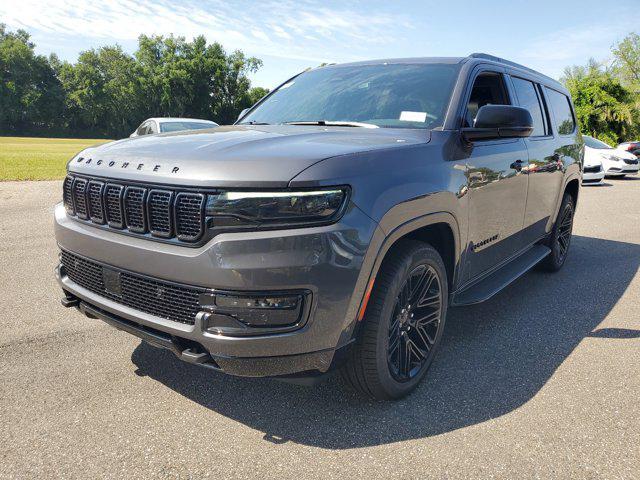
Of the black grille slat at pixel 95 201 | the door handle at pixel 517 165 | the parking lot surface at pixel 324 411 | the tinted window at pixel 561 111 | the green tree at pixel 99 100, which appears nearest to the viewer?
the parking lot surface at pixel 324 411

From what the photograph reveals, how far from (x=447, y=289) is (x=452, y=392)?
600 millimetres

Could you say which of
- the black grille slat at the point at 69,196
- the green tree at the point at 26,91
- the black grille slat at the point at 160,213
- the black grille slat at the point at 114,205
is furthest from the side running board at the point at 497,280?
the green tree at the point at 26,91

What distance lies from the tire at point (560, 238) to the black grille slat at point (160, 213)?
426 centimetres

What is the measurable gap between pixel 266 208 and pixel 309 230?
0.65 ft

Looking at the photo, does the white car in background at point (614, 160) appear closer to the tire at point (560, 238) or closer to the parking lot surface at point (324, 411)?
the tire at point (560, 238)

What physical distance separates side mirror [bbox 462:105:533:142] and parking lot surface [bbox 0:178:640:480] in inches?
58.2

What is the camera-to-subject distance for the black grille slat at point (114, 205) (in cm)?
239

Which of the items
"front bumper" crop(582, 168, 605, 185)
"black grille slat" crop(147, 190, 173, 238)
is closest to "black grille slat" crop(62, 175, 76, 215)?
"black grille slat" crop(147, 190, 173, 238)

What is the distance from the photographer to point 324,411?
2.69 m

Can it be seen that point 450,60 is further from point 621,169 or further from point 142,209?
point 621,169

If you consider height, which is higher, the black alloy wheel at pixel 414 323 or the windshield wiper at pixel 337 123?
the windshield wiper at pixel 337 123

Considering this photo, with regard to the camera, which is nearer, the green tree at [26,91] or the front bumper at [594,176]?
the front bumper at [594,176]

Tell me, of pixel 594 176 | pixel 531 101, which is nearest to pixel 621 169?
pixel 594 176

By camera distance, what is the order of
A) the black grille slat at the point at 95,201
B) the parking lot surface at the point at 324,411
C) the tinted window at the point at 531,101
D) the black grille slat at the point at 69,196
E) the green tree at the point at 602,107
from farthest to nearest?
the green tree at the point at 602,107 → the tinted window at the point at 531,101 → the black grille slat at the point at 69,196 → the black grille slat at the point at 95,201 → the parking lot surface at the point at 324,411
